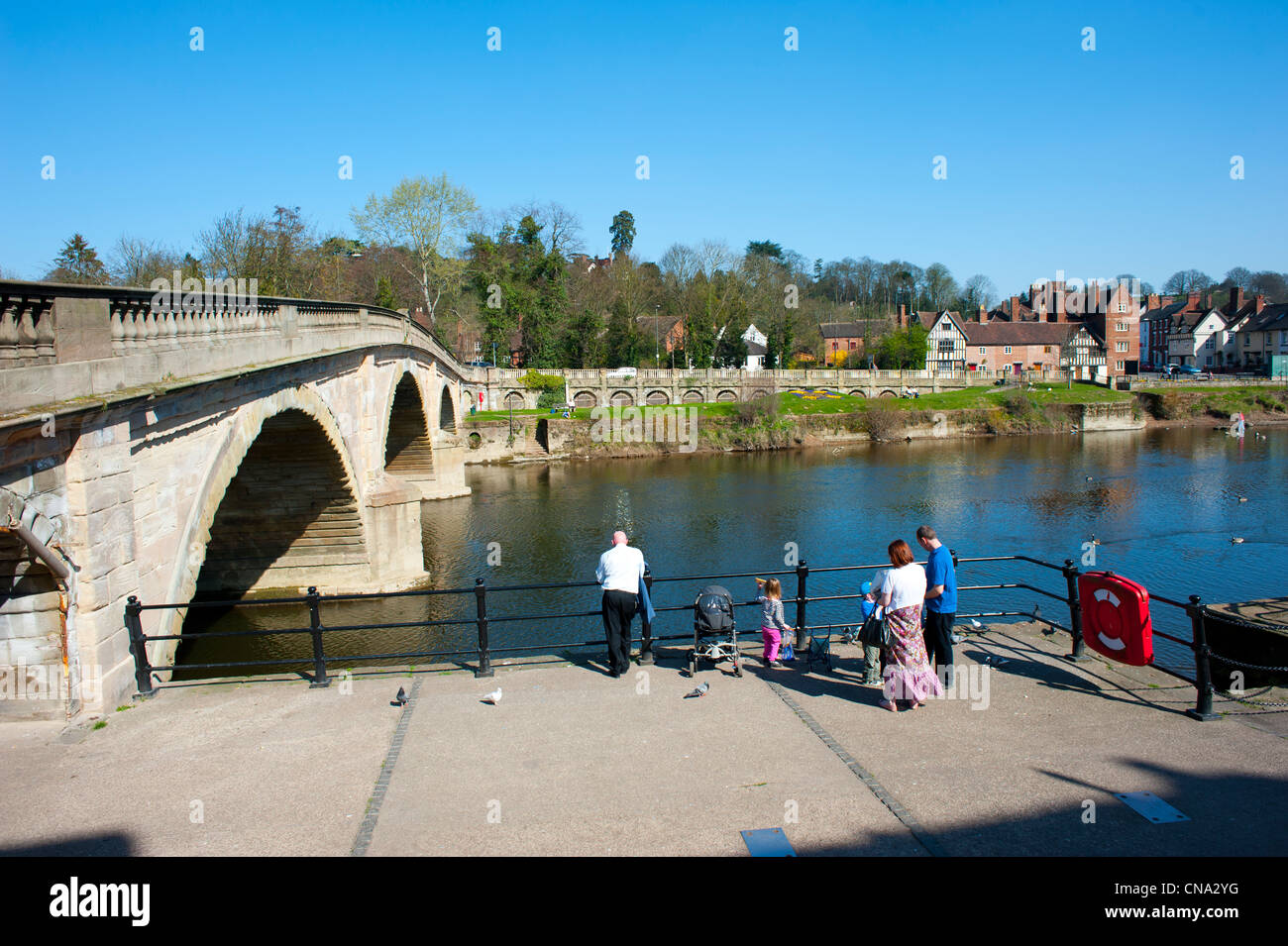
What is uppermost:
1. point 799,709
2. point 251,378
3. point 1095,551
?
point 251,378

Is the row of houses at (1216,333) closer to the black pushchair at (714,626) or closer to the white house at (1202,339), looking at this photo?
the white house at (1202,339)

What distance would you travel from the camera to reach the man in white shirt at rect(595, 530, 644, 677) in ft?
28.0

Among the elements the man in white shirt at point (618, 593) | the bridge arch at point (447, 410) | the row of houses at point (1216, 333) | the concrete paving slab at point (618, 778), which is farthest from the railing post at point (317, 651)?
the row of houses at point (1216, 333)

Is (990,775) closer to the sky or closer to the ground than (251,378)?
closer to the ground

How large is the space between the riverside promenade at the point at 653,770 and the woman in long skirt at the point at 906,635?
27cm

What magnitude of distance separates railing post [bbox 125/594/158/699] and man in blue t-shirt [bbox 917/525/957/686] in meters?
7.69

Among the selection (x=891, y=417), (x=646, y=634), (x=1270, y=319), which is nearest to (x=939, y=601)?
(x=646, y=634)

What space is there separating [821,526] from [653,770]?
2368 cm

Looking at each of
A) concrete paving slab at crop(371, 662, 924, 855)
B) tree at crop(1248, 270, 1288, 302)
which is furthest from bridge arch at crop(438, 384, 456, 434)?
tree at crop(1248, 270, 1288, 302)

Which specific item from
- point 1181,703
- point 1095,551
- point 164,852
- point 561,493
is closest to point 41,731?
point 164,852

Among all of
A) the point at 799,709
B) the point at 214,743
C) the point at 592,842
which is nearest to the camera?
the point at 592,842
